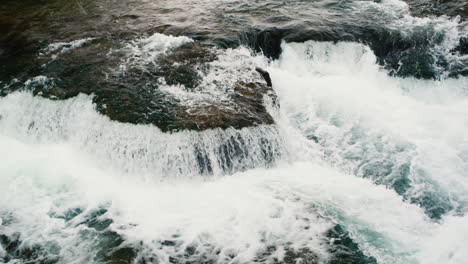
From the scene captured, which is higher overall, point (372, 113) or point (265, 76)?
point (265, 76)

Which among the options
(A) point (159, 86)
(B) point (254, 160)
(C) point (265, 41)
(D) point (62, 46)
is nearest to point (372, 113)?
(B) point (254, 160)

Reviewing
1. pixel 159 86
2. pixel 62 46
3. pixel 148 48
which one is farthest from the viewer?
pixel 62 46

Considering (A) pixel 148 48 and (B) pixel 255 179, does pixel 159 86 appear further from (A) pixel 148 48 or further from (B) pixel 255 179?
(B) pixel 255 179

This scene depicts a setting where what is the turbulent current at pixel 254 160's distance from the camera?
713cm

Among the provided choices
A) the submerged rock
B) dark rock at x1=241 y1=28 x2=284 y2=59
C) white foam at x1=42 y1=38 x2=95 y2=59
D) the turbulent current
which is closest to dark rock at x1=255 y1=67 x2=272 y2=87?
the submerged rock

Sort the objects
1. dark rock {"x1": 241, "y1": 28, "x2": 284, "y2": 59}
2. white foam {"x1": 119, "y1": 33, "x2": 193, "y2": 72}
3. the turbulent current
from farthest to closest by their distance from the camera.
A: 1. dark rock {"x1": 241, "y1": 28, "x2": 284, "y2": 59}
2. white foam {"x1": 119, "y1": 33, "x2": 193, "y2": 72}
3. the turbulent current

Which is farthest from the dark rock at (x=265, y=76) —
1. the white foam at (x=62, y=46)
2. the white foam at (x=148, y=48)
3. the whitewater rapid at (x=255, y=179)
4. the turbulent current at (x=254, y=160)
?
the white foam at (x=62, y=46)

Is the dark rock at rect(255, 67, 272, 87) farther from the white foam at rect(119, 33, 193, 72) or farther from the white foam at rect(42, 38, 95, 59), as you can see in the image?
the white foam at rect(42, 38, 95, 59)

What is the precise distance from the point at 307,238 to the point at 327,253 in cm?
42

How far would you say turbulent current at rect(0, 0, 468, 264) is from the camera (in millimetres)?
7129

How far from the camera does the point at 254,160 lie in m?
8.64

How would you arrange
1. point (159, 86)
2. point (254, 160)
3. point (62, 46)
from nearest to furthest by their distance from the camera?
point (254, 160), point (159, 86), point (62, 46)

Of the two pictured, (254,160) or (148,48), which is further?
(148,48)

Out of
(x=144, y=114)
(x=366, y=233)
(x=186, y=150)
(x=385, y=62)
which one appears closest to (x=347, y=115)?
(x=385, y=62)
